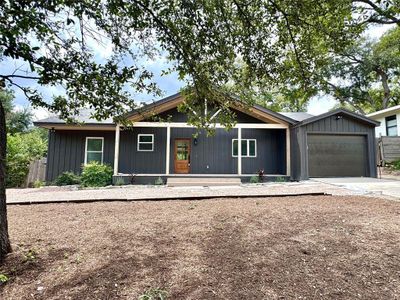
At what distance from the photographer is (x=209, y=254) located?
9.17 feet

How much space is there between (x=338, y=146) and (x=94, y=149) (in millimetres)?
11471

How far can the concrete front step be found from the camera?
10.3 meters

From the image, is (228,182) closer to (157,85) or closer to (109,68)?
(157,85)

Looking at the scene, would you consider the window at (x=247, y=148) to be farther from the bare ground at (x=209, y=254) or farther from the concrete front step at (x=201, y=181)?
the bare ground at (x=209, y=254)

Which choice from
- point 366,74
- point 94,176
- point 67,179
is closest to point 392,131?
point 366,74

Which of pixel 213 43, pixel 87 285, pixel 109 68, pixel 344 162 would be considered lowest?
pixel 87 285

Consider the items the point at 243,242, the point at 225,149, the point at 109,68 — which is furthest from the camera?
the point at 225,149

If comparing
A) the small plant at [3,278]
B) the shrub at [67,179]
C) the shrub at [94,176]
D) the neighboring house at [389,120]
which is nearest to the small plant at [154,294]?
the small plant at [3,278]

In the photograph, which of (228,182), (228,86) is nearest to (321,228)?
(228,86)

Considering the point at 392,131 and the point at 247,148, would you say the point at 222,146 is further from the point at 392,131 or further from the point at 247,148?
the point at 392,131

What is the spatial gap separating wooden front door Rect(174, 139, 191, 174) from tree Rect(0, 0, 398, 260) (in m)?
7.72

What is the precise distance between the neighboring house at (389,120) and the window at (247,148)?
381 inches

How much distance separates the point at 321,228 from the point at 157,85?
11.5 feet

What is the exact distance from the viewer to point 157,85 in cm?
421
